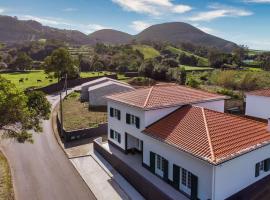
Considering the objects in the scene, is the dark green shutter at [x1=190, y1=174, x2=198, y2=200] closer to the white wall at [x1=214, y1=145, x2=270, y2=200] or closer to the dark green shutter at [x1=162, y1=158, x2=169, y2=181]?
the white wall at [x1=214, y1=145, x2=270, y2=200]

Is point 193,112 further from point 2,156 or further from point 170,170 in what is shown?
point 2,156

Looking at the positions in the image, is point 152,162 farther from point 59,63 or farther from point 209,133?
point 59,63

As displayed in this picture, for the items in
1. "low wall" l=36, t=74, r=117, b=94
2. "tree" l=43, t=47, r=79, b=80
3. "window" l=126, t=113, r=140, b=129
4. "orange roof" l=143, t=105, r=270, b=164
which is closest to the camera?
"orange roof" l=143, t=105, r=270, b=164

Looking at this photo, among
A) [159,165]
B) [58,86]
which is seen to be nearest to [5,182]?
[159,165]

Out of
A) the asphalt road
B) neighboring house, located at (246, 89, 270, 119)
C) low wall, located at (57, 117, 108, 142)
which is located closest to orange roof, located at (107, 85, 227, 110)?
low wall, located at (57, 117, 108, 142)

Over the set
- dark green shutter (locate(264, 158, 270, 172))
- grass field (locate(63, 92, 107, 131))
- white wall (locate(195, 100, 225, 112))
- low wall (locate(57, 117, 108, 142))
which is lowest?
low wall (locate(57, 117, 108, 142))

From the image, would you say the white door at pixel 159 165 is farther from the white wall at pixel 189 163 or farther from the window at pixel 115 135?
the window at pixel 115 135

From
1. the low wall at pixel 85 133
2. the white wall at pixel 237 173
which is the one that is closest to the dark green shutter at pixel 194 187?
the white wall at pixel 237 173

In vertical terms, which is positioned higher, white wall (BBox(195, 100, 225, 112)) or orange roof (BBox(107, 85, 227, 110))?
orange roof (BBox(107, 85, 227, 110))
